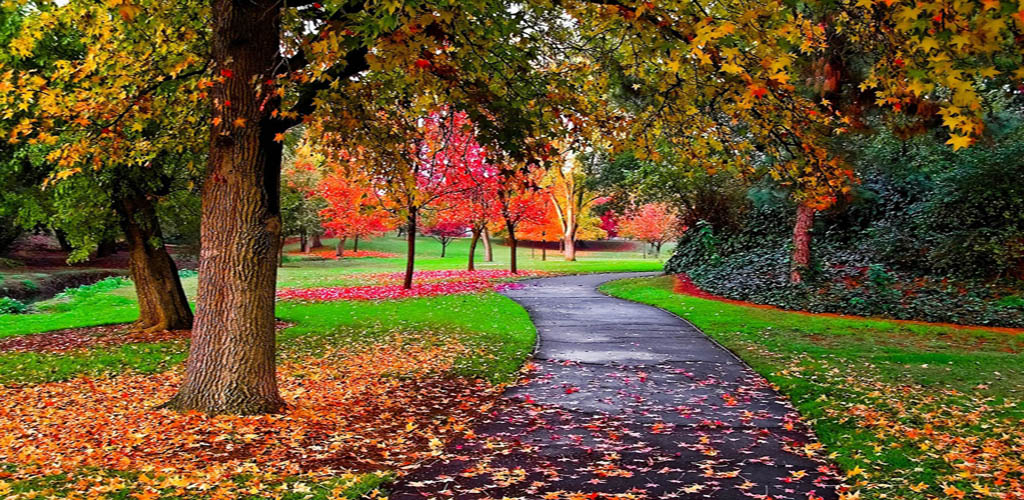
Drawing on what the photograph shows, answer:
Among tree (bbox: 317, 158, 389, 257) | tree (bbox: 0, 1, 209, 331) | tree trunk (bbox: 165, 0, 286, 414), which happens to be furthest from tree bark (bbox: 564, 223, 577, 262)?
tree trunk (bbox: 165, 0, 286, 414)

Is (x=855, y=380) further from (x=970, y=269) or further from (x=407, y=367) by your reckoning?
(x=970, y=269)

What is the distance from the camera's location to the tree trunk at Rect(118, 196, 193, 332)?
40.0 ft

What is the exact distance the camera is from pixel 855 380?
873 cm

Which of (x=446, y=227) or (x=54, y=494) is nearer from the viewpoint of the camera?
(x=54, y=494)

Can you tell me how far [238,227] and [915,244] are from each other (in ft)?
52.5

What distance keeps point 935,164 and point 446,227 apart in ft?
128

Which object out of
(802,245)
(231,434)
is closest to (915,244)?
(802,245)

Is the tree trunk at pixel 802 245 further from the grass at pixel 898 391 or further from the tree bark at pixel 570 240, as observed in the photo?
the tree bark at pixel 570 240

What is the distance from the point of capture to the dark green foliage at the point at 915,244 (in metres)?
14.5

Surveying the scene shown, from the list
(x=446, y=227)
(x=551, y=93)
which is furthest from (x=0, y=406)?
(x=446, y=227)

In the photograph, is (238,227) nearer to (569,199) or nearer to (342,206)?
(342,206)

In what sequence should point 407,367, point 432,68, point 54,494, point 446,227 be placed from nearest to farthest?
point 54,494, point 432,68, point 407,367, point 446,227

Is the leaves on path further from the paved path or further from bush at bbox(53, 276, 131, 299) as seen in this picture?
bush at bbox(53, 276, 131, 299)

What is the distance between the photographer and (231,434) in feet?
20.4
